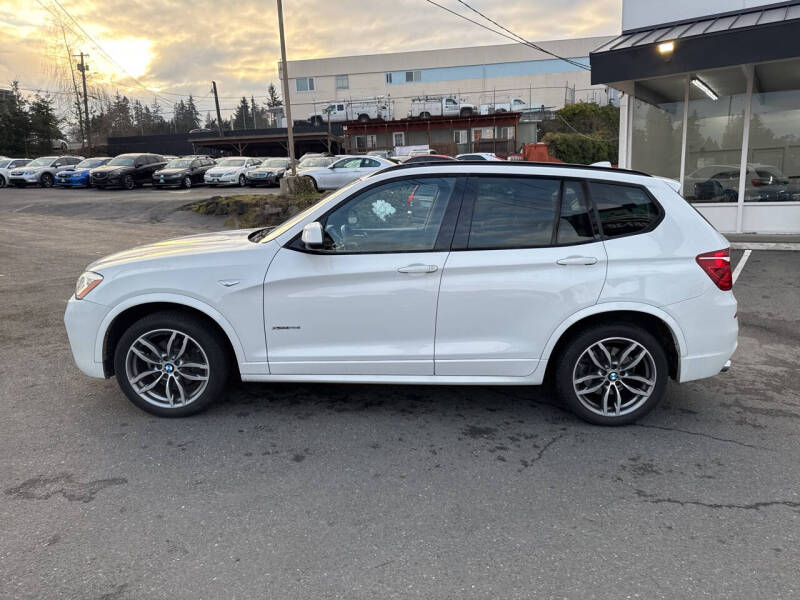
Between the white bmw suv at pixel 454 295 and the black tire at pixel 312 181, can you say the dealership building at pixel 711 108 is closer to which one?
the white bmw suv at pixel 454 295

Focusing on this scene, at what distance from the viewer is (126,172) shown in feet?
92.4

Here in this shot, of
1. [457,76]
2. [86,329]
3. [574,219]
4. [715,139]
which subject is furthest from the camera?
[457,76]

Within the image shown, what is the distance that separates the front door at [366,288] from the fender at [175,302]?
0.24m

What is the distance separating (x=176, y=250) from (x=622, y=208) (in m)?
3.26

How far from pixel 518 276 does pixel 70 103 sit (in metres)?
66.2

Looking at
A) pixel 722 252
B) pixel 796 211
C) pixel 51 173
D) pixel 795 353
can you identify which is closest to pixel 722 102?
pixel 796 211

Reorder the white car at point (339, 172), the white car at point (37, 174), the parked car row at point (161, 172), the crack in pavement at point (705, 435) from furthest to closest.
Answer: the white car at point (37, 174), the parked car row at point (161, 172), the white car at point (339, 172), the crack in pavement at point (705, 435)

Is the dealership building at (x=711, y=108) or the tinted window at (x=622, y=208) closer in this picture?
the tinted window at (x=622, y=208)

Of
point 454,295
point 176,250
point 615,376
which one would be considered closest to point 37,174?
point 176,250

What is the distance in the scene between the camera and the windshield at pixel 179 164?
2848 centimetres

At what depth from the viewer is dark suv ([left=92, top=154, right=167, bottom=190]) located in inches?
1103

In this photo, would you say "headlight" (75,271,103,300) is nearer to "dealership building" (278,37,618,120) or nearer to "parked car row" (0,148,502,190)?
"parked car row" (0,148,502,190)

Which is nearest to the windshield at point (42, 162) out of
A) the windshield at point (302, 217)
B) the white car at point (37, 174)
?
the white car at point (37, 174)

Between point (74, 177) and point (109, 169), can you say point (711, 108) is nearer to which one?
point (109, 169)
